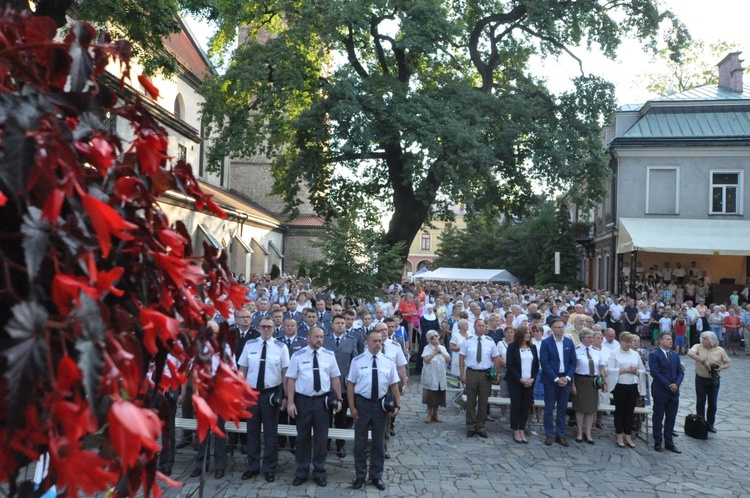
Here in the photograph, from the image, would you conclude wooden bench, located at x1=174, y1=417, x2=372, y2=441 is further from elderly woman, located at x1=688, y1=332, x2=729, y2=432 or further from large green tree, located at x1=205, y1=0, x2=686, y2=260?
large green tree, located at x1=205, y1=0, x2=686, y2=260

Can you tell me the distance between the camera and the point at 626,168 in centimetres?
3512

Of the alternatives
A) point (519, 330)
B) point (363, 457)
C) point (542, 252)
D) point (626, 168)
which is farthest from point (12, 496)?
point (542, 252)

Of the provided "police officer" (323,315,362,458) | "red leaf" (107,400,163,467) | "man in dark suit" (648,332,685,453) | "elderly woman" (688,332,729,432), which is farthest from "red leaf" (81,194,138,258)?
"elderly woman" (688,332,729,432)

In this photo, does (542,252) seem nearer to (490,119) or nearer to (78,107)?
(490,119)

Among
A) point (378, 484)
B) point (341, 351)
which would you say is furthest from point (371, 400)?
point (341, 351)

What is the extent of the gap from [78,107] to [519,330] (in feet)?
35.2

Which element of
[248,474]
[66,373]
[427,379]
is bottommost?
[248,474]

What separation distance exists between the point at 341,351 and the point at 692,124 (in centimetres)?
3008

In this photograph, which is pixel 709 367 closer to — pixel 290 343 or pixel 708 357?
A: pixel 708 357

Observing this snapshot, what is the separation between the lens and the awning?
101ft

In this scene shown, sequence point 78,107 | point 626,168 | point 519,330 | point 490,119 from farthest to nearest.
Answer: point 626,168 < point 490,119 < point 519,330 < point 78,107

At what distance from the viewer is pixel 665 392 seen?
11273mm

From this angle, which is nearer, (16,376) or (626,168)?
(16,376)

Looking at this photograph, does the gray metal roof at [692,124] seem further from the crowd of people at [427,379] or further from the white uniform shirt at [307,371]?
the white uniform shirt at [307,371]
